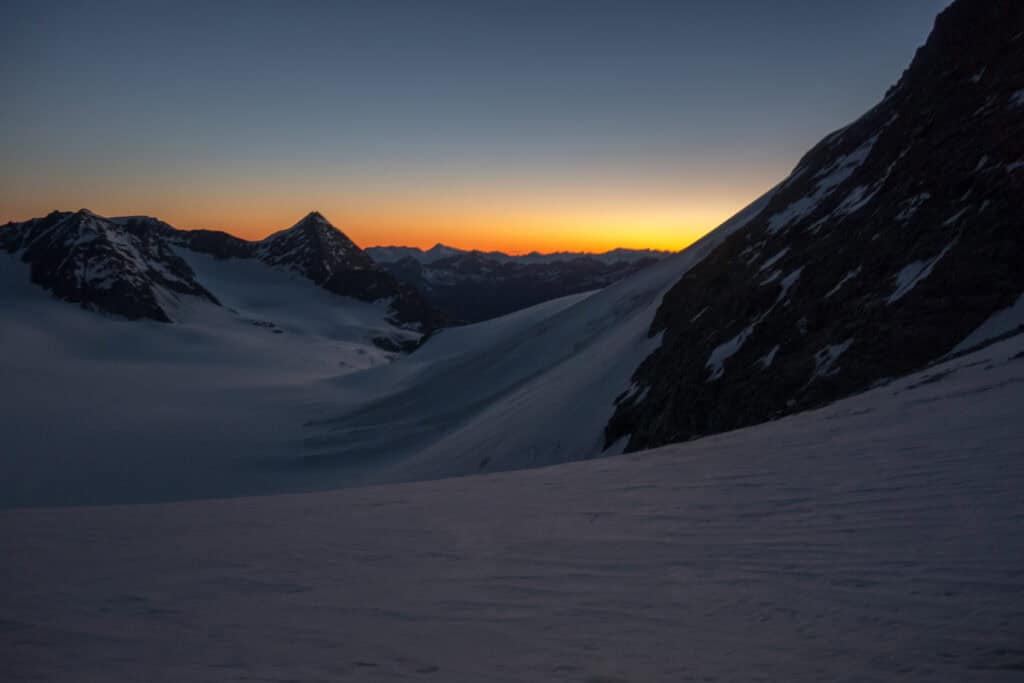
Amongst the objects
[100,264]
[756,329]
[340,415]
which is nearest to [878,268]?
[756,329]

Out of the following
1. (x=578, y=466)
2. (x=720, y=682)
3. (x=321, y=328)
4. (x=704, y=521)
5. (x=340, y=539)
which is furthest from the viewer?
(x=321, y=328)

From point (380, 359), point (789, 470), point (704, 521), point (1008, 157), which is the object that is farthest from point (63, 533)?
point (380, 359)

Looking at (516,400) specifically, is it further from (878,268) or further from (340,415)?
(340,415)

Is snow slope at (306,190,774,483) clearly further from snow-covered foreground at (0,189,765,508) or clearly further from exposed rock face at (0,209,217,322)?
exposed rock face at (0,209,217,322)

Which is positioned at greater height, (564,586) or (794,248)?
(794,248)

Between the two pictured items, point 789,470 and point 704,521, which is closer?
point 704,521

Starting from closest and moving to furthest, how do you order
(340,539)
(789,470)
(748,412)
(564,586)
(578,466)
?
1. (564,586)
2. (340,539)
3. (789,470)
4. (578,466)
5. (748,412)

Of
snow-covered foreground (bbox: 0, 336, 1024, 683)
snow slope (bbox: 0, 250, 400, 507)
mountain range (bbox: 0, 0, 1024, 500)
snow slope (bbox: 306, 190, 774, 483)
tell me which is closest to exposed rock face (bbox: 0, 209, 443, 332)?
snow slope (bbox: 0, 250, 400, 507)

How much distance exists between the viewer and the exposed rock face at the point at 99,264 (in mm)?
137875

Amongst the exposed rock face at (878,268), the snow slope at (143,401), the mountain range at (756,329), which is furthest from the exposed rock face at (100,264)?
the exposed rock face at (878,268)

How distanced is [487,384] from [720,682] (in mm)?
38364

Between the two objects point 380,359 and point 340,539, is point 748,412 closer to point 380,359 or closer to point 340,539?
point 340,539

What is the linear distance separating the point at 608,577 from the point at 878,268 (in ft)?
45.4

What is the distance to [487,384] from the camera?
41.1m
